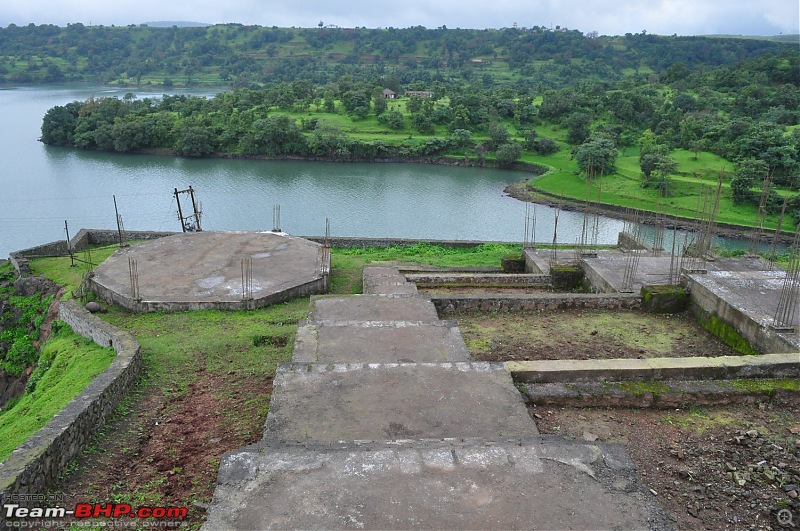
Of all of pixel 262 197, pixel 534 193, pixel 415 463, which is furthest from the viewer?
pixel 534 193

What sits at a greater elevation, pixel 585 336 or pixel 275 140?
pixel 585 336

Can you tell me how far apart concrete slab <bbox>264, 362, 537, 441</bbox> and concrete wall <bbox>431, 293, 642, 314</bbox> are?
11.4 ft

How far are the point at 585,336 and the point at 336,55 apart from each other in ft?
384

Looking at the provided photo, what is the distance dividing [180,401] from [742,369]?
23.8 feet

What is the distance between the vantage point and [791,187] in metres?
31.1

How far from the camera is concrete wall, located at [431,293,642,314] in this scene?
10375mm

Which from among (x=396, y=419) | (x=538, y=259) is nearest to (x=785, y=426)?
(x=396, y=419)

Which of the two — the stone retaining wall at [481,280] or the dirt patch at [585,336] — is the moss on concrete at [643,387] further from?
the stone retaining wall at [481,280]

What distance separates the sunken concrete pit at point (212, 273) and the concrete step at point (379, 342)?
4.60 m

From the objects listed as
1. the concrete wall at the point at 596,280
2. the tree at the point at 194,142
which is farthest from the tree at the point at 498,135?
the concrete wall at the point at 596,280

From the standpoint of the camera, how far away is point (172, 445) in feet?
21.8

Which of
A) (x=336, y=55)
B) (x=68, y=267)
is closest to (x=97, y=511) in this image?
(x=68, y=267)

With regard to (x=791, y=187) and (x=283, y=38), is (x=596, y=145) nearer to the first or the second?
(x=791, y=187)

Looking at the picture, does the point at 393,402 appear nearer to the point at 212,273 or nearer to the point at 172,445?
the point at 172,445
